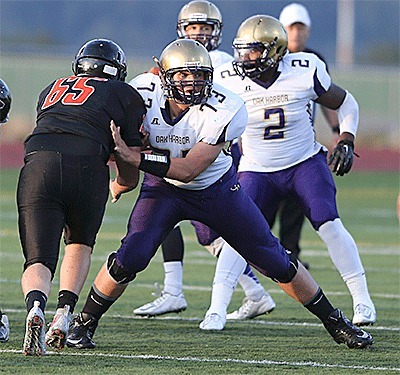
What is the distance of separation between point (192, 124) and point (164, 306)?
1.55 metres

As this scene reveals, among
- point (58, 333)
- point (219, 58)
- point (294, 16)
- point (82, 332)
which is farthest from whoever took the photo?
point (294, 16)

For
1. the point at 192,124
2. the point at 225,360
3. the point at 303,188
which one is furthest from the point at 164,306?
the point at 192,124

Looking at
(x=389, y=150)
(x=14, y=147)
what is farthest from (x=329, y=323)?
(x=389, y=150)

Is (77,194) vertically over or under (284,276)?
over

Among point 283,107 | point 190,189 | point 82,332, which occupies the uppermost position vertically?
point 283,107

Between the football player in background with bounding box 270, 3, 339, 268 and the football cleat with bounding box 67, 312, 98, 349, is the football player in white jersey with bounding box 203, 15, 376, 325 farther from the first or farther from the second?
the football player in background with bounding box 270, 3, 339, 268

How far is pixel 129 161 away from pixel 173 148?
309mm

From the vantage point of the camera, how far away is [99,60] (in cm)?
471

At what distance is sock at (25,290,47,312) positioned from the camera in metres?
4.30

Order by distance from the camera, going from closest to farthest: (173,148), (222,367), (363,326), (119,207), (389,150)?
1. (222,367)
2. (173,148)
3. (363,326)
4. (119,207)
5. (389,150)

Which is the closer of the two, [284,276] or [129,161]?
[129,161]

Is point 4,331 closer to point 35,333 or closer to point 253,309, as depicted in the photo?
point 35,333

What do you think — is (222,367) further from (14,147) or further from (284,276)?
(14,147)

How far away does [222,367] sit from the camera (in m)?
4.39
